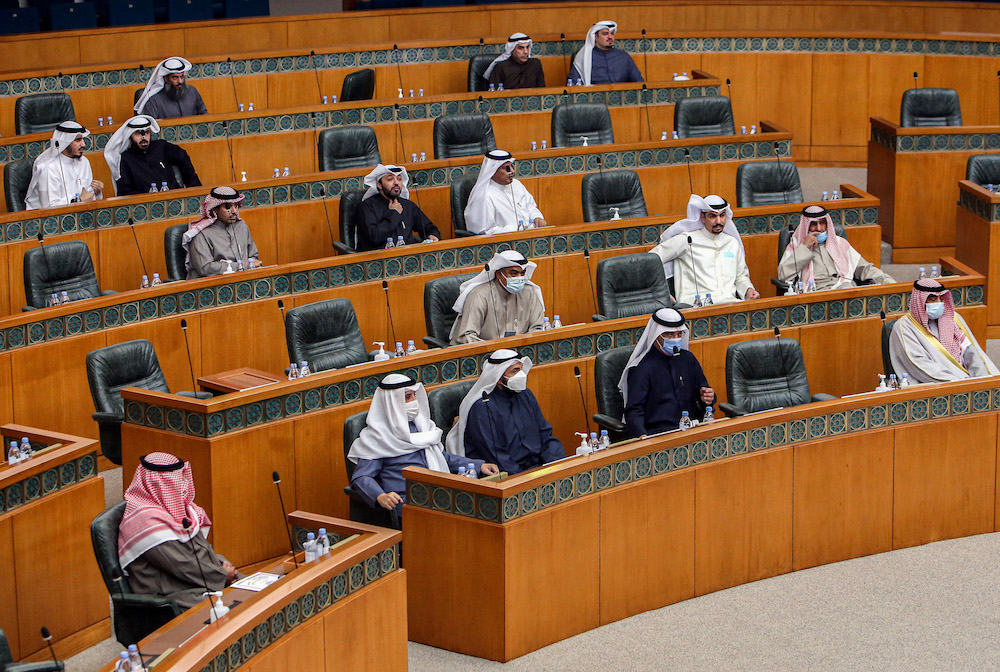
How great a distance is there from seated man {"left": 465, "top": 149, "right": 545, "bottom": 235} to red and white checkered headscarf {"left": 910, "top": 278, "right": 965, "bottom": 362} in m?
2.33

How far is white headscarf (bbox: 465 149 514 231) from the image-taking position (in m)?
8.62

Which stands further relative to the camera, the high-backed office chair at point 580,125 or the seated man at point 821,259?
the high-backed office chair at point 580,125

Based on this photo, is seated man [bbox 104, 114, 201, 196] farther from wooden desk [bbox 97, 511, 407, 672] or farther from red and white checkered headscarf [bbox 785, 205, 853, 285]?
wooden desk [bbox 97, 511, 407, 672]

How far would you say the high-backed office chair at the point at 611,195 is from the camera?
885 centimetres

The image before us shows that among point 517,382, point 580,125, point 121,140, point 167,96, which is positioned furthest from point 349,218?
point 517,382

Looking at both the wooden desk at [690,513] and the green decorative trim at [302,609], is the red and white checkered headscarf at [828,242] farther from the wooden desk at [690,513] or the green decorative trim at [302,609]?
the green decorative trim at [302,609]

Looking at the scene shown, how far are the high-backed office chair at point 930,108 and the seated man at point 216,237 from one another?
5210 mm

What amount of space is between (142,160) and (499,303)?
2730mm

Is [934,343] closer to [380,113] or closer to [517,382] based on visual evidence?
[517,382]

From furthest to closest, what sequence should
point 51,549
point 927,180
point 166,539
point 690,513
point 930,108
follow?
1. point 930,108
2. point 927,180
3. point 690,513
4. point 51,549
5. point 166,539

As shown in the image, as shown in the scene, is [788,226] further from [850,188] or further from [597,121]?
[597,121]

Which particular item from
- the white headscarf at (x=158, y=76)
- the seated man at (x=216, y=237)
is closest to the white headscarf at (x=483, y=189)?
the seated man at (x=216, y=237)

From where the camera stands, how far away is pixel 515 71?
1066cm

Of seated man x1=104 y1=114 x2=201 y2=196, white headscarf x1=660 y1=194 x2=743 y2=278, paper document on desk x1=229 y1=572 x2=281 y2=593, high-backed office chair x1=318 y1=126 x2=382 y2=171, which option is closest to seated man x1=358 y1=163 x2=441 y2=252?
high-backed office chair x1=318 y1=126 x2=382 y2=171
